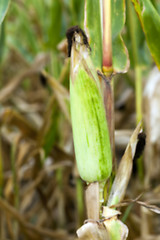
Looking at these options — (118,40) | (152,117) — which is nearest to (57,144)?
(152,117)

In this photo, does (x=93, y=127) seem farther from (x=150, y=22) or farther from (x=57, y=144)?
(x=57, y=144)

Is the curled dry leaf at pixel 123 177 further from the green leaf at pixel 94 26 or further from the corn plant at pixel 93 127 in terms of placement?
the green leaf at pixel 94 26

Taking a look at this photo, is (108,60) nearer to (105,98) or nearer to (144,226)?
(105,98)

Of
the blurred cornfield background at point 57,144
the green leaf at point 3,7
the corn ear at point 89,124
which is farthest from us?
the blurred cornfield background at point 57,144

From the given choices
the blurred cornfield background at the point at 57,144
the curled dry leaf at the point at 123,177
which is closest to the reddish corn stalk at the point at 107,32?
the curled dry leaf at the point at 123,177

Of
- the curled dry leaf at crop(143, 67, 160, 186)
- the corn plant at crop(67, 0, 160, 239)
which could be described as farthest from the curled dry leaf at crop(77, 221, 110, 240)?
the curled dry leaf at crop(143, 67, 160, 186)

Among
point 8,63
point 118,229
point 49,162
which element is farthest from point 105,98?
point 8,63

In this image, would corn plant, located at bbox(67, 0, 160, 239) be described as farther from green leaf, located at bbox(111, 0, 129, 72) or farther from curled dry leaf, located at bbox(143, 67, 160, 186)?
curled dry leaf, located at bbox(143, 67, 160, 186)
